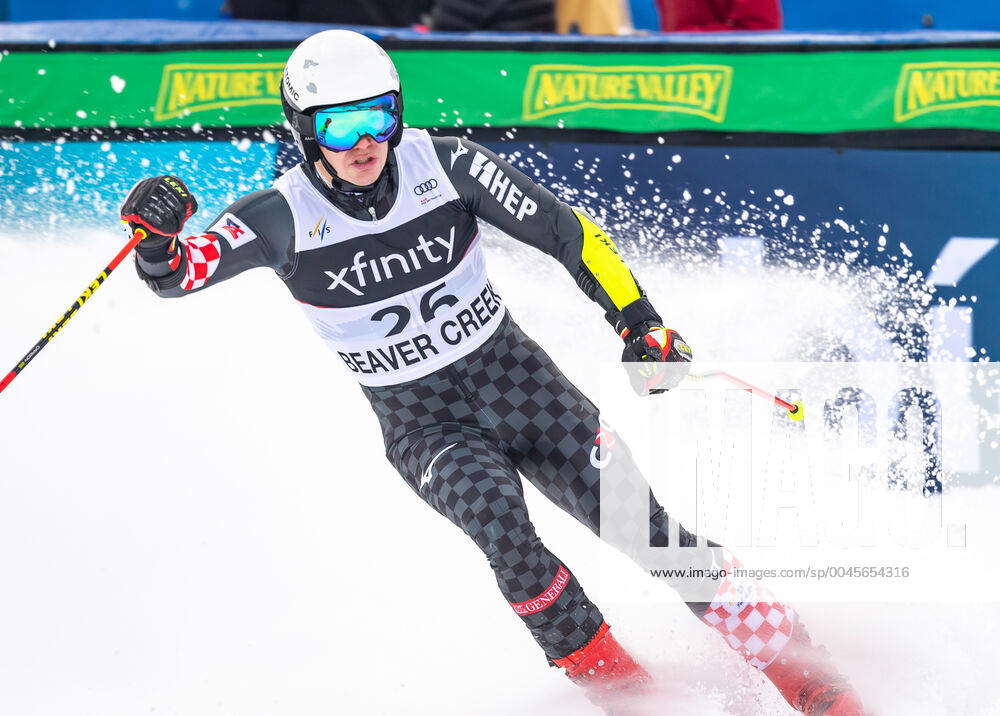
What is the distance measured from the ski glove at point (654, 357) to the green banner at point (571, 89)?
1.65m

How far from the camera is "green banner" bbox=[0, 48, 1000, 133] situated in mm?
4203

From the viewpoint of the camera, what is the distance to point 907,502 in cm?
422

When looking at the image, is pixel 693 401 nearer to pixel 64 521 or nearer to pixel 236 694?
pixel 236 694

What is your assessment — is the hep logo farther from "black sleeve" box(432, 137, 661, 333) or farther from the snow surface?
the snow surface

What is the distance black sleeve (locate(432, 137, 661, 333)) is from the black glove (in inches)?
26.8

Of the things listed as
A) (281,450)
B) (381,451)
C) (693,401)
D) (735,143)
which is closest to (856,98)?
(735,143)

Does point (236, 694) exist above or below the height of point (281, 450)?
below

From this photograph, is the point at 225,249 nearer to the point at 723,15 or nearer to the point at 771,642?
the point at 771,642

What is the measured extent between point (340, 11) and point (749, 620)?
324 centimetres

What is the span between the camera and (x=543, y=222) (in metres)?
2.98

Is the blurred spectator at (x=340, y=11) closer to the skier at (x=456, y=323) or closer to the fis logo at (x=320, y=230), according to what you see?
the skier at (x=456, y=323)

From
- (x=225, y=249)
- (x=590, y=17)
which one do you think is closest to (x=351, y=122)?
(x=225, y=249)

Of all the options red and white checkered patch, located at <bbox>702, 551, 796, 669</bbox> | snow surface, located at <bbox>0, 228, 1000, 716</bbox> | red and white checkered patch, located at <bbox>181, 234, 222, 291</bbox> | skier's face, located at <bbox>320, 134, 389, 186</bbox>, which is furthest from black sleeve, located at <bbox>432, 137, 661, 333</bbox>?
snow surface, located at <bbox>0, 228, 1000, 716</bbox>

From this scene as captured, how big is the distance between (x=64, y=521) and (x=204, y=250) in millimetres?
1915
